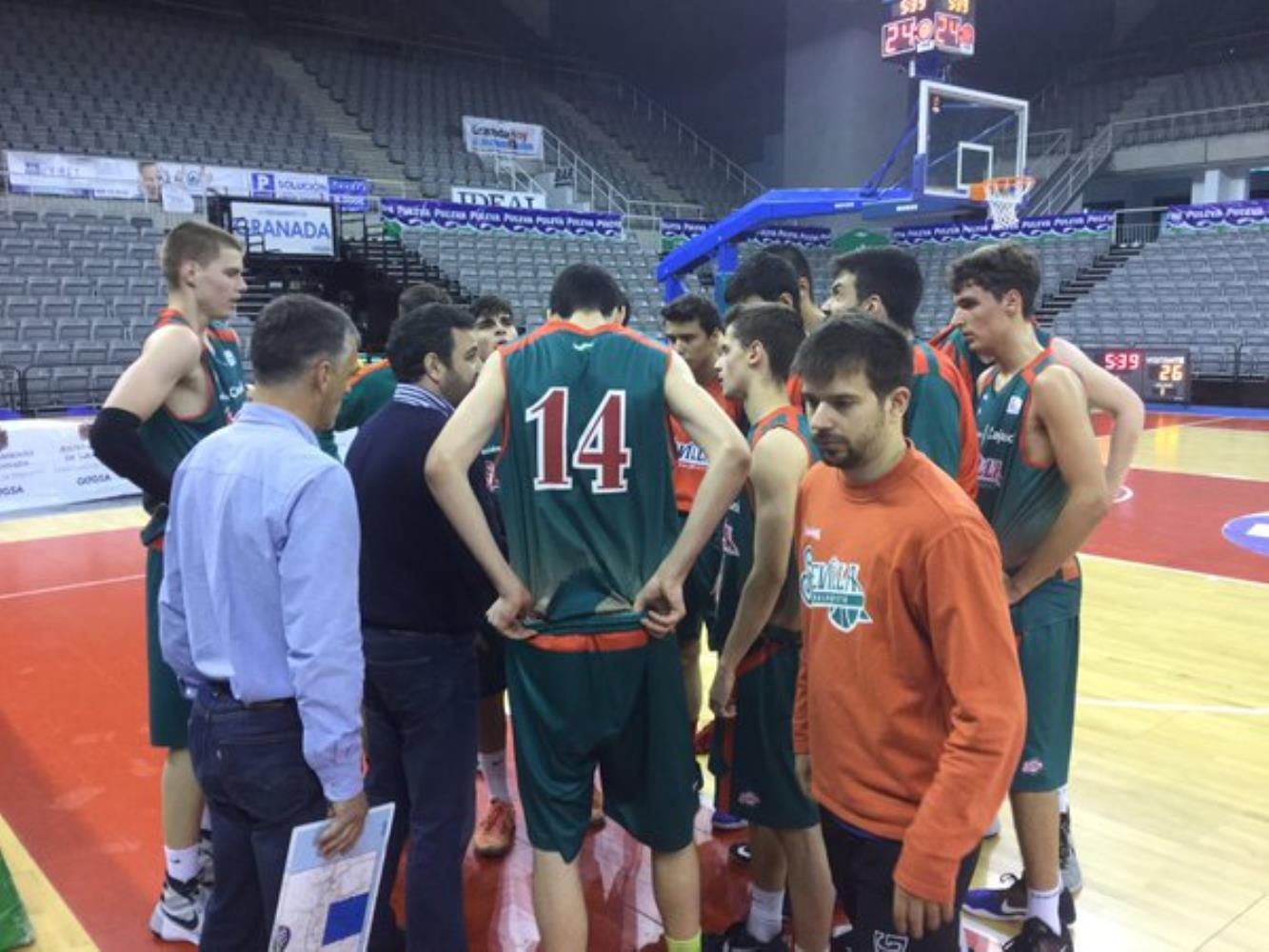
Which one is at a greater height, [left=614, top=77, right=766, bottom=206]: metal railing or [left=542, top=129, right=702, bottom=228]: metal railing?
[left=614, top=77, right=766, bottom=206]: metal railing

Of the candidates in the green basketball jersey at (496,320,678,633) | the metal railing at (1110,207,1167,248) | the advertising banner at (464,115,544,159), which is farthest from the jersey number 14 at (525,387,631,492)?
the advertising banner at (464,115,544,159)

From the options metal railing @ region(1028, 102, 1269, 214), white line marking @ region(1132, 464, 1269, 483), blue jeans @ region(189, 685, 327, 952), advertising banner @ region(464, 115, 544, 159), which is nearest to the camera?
blue jeans @ region(189, 685, 327, 952)

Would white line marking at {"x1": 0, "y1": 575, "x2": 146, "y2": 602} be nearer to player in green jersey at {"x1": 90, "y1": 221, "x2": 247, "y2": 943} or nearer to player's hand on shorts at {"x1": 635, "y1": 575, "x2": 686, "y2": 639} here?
player in green jersey at {"x1": 90, "y1": 221, "x2": 247, "y2": 943}

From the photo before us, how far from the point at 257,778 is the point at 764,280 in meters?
2.48

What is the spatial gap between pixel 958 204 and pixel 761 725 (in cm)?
1505

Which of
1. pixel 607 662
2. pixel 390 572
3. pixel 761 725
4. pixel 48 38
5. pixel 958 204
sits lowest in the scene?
pixel 761 725

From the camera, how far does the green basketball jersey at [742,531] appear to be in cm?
265

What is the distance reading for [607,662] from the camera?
2.53 m

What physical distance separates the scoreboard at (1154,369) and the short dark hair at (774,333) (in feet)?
54.5

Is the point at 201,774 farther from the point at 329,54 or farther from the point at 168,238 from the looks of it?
the point at 329,54

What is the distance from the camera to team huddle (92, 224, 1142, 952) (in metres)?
1.94

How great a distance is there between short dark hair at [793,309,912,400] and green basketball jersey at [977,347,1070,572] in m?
1.11

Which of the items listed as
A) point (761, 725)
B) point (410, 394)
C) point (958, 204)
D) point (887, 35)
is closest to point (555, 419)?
point (410, 394)

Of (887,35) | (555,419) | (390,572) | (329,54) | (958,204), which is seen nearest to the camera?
(555,419)
